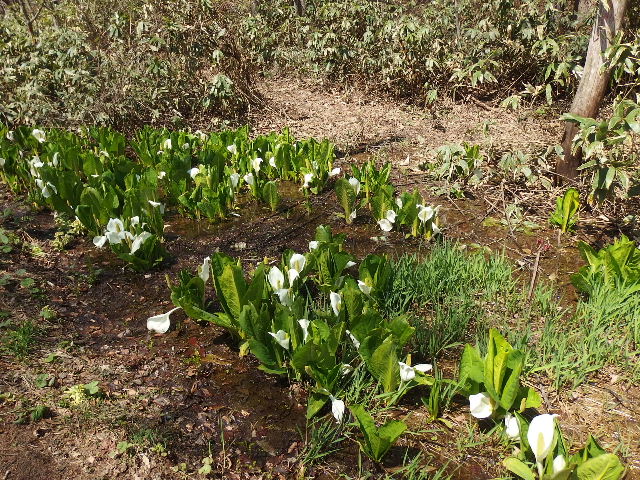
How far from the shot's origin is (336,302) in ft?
7.38

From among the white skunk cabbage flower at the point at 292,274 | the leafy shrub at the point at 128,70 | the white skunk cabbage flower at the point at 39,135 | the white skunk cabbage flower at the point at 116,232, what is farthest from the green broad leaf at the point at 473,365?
the leafy shrub at the point at 128,70

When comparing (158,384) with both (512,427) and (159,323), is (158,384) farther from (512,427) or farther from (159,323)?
(512,427)

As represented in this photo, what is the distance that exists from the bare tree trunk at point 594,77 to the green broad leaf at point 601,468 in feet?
8.92

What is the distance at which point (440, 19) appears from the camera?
670 cm

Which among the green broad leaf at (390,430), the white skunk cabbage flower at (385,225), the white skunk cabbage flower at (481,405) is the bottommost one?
the white skunk cabbage flower at (385,225)

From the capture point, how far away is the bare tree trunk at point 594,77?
3354 mm

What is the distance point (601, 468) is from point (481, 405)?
18.2 inches

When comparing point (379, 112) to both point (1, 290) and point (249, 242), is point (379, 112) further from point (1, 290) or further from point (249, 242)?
point (1, 290)

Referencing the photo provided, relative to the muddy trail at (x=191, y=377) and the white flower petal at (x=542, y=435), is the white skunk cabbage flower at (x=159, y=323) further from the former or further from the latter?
the white flower petal at (x=542, y=435)

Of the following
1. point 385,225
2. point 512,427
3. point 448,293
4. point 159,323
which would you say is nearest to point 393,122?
point 385,225

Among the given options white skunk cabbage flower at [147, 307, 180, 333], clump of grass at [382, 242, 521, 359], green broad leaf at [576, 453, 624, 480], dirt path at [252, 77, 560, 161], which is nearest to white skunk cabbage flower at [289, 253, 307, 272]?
clump of grass at [382, 242, 521, 359]

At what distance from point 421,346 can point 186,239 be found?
193 cm

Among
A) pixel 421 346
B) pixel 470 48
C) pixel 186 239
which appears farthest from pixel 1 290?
pixel 470 48

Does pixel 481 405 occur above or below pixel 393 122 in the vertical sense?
above
